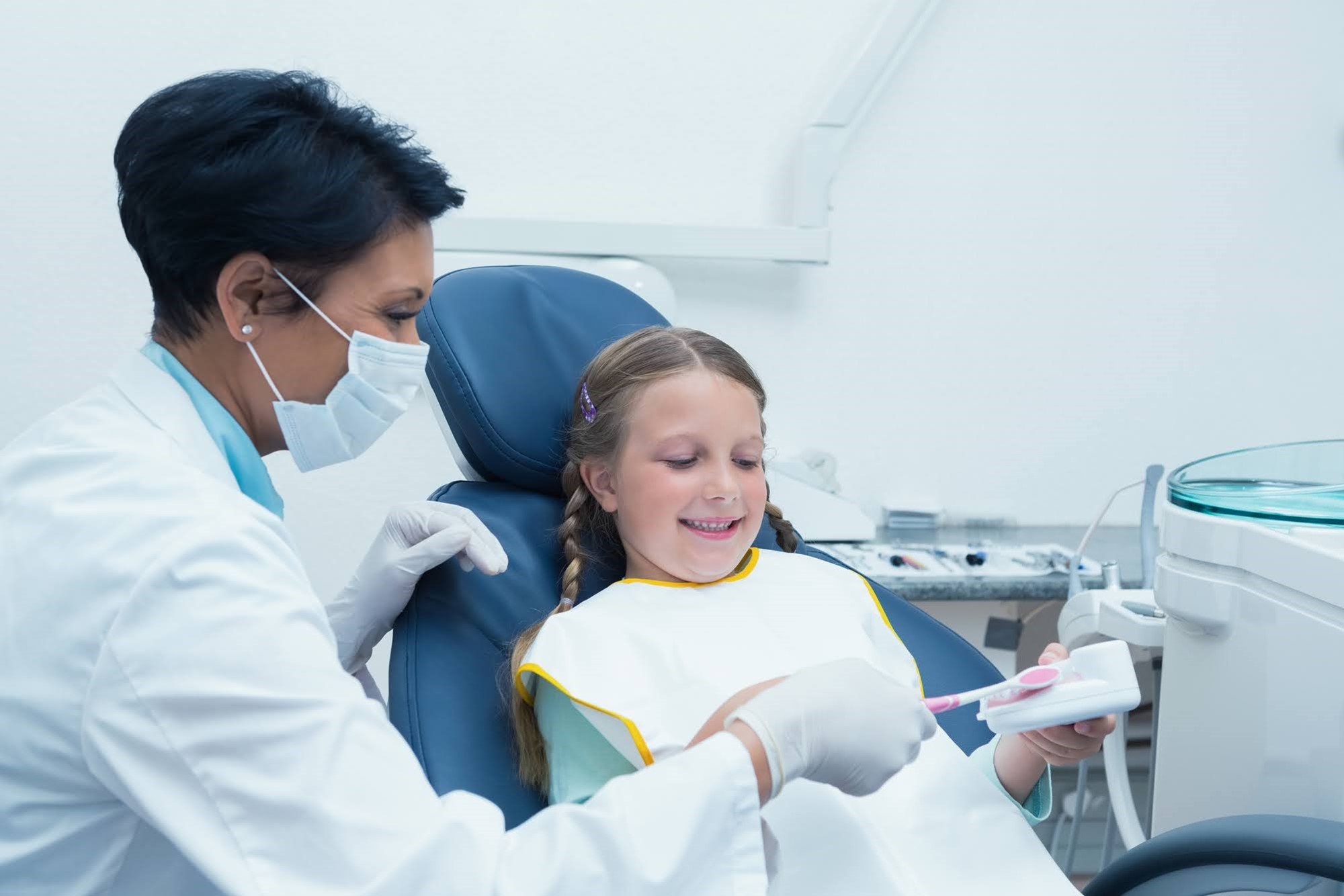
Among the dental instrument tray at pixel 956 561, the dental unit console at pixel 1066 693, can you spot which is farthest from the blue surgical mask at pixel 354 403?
the dental instrument tray at pixel 956 561

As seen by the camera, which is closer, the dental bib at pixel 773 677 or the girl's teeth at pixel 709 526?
the dental bib at pixel 773 677

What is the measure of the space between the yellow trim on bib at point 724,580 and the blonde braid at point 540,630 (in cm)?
6

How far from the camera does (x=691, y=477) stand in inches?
50.2

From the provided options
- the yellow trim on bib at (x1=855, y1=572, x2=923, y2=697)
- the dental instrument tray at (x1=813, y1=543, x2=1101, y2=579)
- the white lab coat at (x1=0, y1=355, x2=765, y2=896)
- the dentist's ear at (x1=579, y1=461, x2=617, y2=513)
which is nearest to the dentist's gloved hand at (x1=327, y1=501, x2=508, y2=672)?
the dentist's ear at (x1=579, y1=461, x2=617, y2=513)

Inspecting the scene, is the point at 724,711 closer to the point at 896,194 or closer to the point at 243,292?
the point at 243,292

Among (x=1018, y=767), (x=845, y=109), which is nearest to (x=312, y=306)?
(x=1018, y=767)

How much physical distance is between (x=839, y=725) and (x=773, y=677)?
10.9 inches

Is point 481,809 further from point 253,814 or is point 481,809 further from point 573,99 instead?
point 573,99

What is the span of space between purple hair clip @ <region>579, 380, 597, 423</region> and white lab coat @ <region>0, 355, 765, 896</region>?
557mm

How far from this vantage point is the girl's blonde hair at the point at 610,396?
133 centimetres

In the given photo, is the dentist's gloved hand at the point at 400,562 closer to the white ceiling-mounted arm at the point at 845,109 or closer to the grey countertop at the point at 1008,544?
the grey countertop at the point at 1008,544

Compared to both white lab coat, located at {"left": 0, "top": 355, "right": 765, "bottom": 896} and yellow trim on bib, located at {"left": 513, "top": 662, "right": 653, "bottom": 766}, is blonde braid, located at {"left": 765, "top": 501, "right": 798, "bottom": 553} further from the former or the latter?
white lab coat, located at {"left": 0, "top": 355, "right": 765, "bottom": 896}

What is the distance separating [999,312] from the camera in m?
2.36

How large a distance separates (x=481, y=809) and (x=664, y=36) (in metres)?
1.80
